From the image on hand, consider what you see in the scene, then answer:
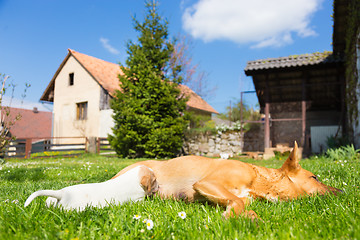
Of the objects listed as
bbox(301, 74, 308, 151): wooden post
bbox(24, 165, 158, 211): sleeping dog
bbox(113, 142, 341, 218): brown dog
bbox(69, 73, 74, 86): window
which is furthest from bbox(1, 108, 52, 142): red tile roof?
bbox(113, 142, 341, 218): brown dog

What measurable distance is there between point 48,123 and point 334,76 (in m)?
29.0

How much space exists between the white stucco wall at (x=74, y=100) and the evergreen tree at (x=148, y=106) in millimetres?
7508

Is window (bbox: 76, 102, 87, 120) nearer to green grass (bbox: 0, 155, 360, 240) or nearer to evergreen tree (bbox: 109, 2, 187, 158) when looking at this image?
evergreen tree (bbox: 109, 2, 187, 158)

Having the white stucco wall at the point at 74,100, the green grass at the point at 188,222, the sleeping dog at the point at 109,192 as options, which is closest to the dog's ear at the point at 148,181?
the sleeping dog at the point at 109,192

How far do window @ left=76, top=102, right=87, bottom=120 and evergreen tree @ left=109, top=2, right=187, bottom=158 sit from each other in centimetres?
887

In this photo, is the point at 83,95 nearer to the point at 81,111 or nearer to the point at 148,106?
Answer: the point at 81,111

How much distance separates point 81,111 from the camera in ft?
69.6

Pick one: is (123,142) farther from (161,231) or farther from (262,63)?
(161,231)

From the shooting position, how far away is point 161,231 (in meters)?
1.56

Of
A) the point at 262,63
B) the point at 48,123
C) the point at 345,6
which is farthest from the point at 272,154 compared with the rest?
the point at 48,123

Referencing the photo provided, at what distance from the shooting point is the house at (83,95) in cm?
1966

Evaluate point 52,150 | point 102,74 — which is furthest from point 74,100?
point 52,150

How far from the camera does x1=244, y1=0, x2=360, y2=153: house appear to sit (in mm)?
10109

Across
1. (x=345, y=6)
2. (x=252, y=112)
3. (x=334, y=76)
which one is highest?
(x=345, y=6)
